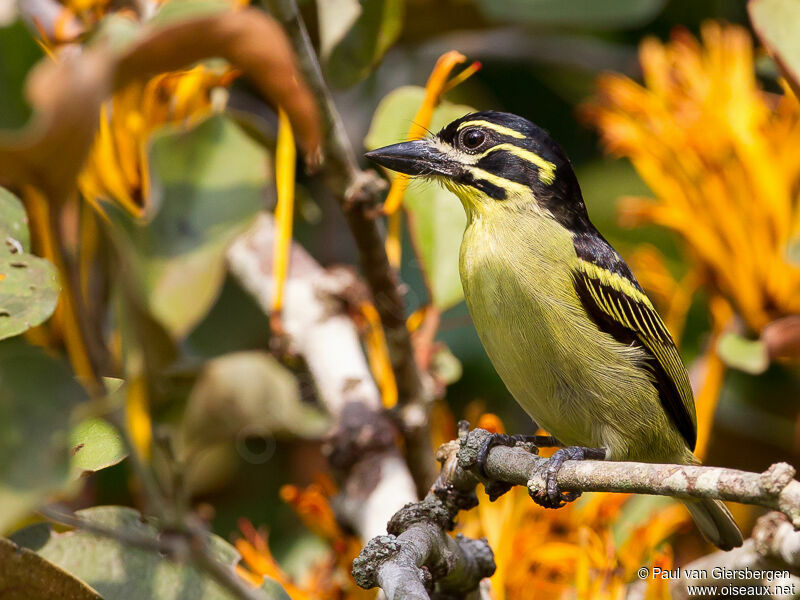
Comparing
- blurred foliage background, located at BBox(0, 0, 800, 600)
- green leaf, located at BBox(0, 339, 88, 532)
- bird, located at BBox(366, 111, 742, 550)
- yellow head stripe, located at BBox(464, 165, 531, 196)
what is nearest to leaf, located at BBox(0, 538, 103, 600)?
blurred foliage background, located at BBox(0, 0, 800, 600)

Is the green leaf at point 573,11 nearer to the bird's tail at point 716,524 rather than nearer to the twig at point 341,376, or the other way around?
the twig at point 341,376

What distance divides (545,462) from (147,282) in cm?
96

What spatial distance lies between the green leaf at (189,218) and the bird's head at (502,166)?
1.35 meters

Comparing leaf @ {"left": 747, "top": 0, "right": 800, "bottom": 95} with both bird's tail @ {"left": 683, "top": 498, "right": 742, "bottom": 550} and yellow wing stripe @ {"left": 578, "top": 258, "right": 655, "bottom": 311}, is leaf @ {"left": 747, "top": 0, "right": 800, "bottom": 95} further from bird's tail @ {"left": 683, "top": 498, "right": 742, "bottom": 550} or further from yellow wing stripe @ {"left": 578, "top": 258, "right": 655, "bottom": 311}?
bird's tail @ {"left": 683, "top": 498, "right": 742, "bottom": 550}

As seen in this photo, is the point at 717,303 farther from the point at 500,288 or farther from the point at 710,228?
the point at 500,288

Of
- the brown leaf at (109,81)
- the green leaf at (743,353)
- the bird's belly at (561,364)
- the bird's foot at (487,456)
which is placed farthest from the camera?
the green leaf at (743,353)

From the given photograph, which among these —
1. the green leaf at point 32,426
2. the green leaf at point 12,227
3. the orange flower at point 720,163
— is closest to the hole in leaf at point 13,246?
the green leaf at point 12,227

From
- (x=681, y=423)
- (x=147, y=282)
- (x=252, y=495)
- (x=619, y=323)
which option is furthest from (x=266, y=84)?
(x=252, y=495)

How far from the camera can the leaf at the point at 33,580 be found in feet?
5.04

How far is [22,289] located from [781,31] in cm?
189

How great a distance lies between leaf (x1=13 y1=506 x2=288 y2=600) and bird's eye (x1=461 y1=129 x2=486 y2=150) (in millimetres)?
1301

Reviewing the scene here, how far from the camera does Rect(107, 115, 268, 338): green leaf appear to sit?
1.00 meters

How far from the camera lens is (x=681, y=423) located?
8.25 feet

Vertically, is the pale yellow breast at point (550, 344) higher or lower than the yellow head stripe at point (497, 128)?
lower
